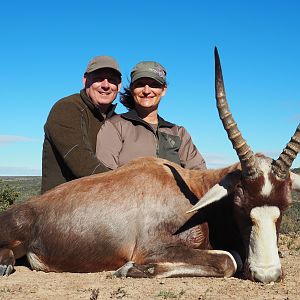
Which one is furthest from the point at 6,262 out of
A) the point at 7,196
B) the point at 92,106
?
the point at 7,196

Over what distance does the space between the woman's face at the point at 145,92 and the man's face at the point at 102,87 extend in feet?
1.84

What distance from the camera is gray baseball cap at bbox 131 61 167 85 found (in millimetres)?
8836

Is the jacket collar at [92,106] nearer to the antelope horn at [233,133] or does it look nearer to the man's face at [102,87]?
the man's face at [102,87]

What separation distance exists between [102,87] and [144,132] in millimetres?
1331

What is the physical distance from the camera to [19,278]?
6508mm

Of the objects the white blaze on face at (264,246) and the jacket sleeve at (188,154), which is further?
the jacket sleeve at (188,154)

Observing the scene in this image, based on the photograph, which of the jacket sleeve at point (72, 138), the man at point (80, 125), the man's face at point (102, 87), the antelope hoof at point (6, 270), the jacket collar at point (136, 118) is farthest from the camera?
the man's face at point (102, 87)

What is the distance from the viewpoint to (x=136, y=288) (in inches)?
223

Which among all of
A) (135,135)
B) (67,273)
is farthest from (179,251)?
(135,135)

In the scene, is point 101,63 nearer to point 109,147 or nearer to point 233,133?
point 109,147

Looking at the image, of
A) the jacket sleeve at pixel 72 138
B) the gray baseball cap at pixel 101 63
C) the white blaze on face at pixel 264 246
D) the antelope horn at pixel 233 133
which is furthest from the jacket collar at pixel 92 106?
the white blaze on face at pixel 264 246

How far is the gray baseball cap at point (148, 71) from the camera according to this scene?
8.84 meters

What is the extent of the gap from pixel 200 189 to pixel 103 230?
1.32 meters

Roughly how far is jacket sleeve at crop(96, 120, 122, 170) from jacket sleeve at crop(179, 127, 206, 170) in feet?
4.00
